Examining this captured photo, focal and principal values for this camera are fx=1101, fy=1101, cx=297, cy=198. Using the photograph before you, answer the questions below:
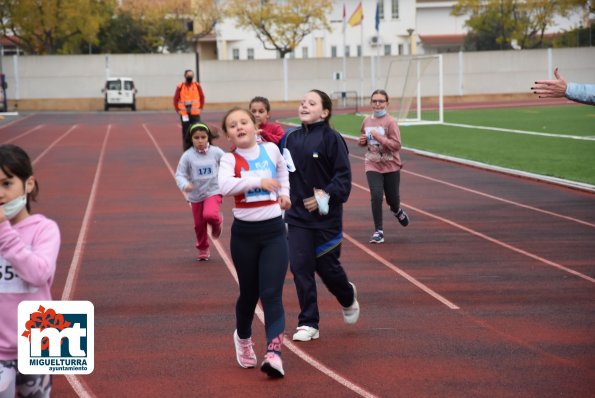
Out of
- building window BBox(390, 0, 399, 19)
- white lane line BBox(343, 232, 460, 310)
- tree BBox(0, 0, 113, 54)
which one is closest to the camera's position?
white lane line BBox(343, 232, 460, 310)

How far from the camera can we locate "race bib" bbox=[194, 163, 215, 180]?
38.8 feet

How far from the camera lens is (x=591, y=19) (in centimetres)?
8012

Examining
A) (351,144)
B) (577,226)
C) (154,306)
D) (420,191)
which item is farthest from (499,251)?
(351,144)

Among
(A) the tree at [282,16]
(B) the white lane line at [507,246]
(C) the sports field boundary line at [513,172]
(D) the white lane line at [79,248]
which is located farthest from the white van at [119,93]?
(B) the white lane line at [507,246]

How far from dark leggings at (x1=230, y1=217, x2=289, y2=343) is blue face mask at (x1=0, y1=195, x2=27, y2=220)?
254 centimetres

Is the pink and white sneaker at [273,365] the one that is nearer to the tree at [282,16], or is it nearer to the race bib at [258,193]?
the race bib at [258,193]

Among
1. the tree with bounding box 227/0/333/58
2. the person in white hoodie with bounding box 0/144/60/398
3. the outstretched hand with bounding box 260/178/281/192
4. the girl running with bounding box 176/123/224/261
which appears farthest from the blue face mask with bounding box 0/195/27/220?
the tree with bounding box 227/0/333/58

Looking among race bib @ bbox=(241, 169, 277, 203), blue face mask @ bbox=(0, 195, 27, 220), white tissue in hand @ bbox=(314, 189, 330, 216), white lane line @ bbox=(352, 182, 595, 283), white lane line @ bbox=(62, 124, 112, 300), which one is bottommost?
white lane line @ bbox=(352, 182, 595, 283)

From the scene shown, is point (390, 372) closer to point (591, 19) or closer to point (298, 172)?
point (298, 172)

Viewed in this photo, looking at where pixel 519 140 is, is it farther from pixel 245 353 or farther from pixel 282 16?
pixel 282 16

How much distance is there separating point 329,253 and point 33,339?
12.1 ft

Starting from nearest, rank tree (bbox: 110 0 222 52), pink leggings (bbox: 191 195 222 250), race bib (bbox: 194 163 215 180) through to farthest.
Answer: pink leggings (bbox: 191 195 222 250)
race bib (bbox: 194 163 215 180)
tree (bbox: 110 0 222 52)

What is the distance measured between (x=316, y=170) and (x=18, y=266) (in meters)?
3.82

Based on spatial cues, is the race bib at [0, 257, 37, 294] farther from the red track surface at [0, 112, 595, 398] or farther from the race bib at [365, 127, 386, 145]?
the race bib at [365, 127, 386, 145]
